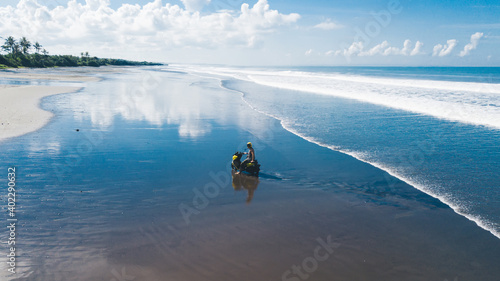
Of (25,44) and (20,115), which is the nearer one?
(20,115)

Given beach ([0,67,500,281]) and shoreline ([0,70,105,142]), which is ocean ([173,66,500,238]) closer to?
beach ([0,67,500,281])

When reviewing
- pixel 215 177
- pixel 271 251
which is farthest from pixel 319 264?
pixel 215 177

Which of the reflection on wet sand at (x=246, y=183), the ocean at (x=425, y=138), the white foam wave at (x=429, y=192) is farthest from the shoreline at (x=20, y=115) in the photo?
the white foam wave at (x=429, y=192)

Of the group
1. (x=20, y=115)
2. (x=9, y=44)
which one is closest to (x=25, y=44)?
(x=9, y=44)

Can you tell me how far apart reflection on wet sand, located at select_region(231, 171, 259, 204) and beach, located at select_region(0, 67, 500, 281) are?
0.07 m

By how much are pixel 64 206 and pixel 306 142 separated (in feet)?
34.6

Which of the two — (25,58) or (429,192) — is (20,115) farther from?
(25,58)

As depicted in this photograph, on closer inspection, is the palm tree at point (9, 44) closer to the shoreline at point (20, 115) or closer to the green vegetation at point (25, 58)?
the green vegetation at point (25, 58)

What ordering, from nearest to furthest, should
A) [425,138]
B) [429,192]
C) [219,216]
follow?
[219,216]
[429,192]
[425,138]
